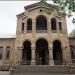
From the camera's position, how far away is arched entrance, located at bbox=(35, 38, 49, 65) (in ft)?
100

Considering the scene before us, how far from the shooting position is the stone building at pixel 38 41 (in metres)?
29.2

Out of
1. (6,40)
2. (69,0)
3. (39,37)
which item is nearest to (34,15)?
(39,37)

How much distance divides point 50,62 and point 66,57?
3082 mm

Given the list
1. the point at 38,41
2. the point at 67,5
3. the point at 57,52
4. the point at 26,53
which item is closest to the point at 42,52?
the point at 38,41

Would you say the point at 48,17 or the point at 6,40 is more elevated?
the point at 48,17

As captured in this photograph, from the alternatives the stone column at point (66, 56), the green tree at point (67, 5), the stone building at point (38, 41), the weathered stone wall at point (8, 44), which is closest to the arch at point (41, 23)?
the stone building at point (38, 41)

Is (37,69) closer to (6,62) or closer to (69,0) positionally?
(6,62)

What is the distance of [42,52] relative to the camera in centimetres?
3133

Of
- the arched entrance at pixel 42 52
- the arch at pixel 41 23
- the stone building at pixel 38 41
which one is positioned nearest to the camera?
the stone building at pixel 38 41

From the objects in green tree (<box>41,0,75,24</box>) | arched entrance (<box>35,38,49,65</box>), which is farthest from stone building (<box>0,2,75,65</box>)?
green tree (<box>41,0,75,24</box>)

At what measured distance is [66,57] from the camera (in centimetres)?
2891

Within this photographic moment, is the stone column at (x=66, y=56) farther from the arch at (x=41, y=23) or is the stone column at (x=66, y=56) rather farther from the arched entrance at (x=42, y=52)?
the arch at (x=41, y=23)

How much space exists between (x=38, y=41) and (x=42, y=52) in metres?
2.26

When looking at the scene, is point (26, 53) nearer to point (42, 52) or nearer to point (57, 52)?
point (42, 52)
